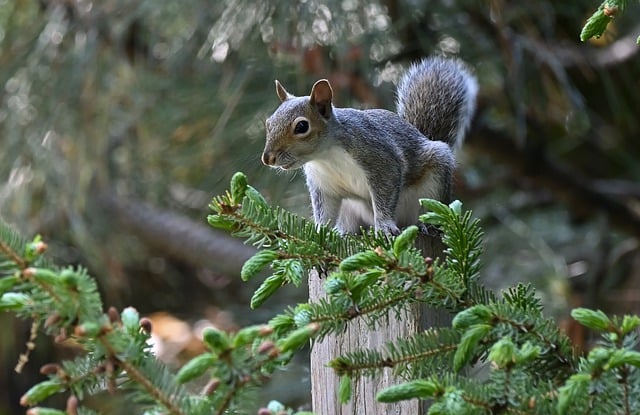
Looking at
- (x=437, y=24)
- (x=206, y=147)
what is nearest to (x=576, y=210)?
(x=437, y=24)

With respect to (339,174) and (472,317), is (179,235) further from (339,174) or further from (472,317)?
(472,317)

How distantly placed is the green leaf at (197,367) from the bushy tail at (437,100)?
2.91 feet

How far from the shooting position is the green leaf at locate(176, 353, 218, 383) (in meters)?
0.66

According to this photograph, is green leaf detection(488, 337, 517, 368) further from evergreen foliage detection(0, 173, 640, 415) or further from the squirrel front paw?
the squirrel front paw

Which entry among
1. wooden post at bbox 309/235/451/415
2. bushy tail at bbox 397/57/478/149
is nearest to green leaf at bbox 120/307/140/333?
wooden post at bbox 309/235/451/415

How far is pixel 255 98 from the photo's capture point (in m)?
1.94

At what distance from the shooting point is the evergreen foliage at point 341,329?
0.68 m

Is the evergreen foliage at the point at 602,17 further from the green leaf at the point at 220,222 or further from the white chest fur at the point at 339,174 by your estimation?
the white chest fur at the point at 339,174

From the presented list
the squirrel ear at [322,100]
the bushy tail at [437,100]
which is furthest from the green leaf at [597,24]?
the bushy tail at [437,100]

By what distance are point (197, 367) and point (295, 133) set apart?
666 millimetres

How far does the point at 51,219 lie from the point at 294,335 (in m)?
1.87

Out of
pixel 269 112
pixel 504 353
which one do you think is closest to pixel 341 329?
pixel 504 353

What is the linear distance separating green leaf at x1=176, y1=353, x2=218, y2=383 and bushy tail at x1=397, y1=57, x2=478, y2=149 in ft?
2.91

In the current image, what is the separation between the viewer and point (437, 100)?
1.49m
